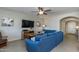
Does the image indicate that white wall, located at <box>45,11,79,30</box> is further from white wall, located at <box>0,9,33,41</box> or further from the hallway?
the hallway

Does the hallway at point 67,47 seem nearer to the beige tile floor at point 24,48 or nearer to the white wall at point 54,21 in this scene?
the beige tile floor at point 24,48

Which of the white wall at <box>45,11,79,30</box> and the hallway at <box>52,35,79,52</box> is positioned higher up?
the white wall at <box>45,11,79,30</box>

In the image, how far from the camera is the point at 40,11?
725cm

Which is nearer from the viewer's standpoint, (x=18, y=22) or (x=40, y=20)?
(x=18, y=22)

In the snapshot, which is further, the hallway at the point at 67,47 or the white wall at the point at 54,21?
the white wall at the point at 54,21

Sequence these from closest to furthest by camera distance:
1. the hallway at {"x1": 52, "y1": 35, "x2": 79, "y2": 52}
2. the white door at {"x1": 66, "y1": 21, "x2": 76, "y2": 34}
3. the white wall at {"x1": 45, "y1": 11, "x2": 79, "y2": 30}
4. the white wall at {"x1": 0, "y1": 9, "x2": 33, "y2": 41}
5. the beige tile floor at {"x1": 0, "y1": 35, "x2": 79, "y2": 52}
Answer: the beige tile floor at {"x1": 0, "y1": 35, "x2": 79, "y2": 52}, the hallway at {"x1": 52, "y1": 35, "x2": 79, "y2": 52}, the white wall at {"x1": 0, "y1": 9, "x2": 33, "y2": 41}, the white wall at {"x1": 45, "y1": 11, "x2": 79, "y2": 30}, the white door at {"x1": 66, "y1": 21, "x2": 76, "y2": 34}

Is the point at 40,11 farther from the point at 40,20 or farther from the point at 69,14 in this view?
the point at 40,20

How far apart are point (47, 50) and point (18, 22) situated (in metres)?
5.09

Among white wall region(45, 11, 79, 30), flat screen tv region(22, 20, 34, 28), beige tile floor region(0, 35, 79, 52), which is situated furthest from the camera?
white wall region(45, 11, 79, 30)

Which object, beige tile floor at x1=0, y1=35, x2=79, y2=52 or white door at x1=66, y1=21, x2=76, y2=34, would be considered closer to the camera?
beige tile floor at x1=0, y1=35, x2=79, y2=52

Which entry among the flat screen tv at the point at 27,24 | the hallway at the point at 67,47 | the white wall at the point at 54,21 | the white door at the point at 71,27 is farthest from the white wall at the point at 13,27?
the white door at the point at 71,27

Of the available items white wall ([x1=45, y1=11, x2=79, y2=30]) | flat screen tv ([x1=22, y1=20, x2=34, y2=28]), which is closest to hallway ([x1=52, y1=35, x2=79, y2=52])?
flat screen tv ([x1=22, y1=20, x2=34, y2=28])
